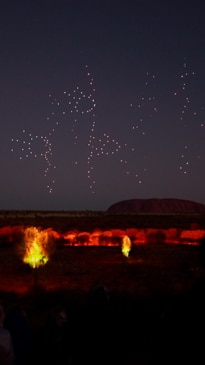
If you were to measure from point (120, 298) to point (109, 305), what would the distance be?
40.5 feet

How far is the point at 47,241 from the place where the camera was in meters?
28.6

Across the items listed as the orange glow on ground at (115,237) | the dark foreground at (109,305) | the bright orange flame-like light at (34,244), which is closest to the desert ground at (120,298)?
the dark foreground at (109,305)

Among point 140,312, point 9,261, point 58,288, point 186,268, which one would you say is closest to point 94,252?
point 9,261

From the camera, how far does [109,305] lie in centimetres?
810

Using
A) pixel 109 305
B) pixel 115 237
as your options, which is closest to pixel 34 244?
pixel 109 305

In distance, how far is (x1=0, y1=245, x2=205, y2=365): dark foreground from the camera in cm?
450

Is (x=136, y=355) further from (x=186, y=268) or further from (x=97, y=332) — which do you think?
(x=186, y=268)

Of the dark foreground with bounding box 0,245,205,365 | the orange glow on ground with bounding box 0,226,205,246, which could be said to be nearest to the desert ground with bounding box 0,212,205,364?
the dark foreground with bounding box 0,245,205,365

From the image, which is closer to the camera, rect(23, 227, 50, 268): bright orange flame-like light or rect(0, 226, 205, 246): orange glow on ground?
rect(23, 227, 50, 268): bright orange flame-like light

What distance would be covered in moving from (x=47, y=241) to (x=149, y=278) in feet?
20.7

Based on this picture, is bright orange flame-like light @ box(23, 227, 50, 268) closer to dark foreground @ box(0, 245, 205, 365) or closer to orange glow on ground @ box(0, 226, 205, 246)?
dark foreground @ box(0, 245, 205, 365)

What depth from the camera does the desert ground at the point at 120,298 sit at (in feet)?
14.7

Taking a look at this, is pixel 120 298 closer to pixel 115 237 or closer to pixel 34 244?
pixel 34 244

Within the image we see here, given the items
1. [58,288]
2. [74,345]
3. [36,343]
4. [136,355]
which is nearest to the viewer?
[136,355]
